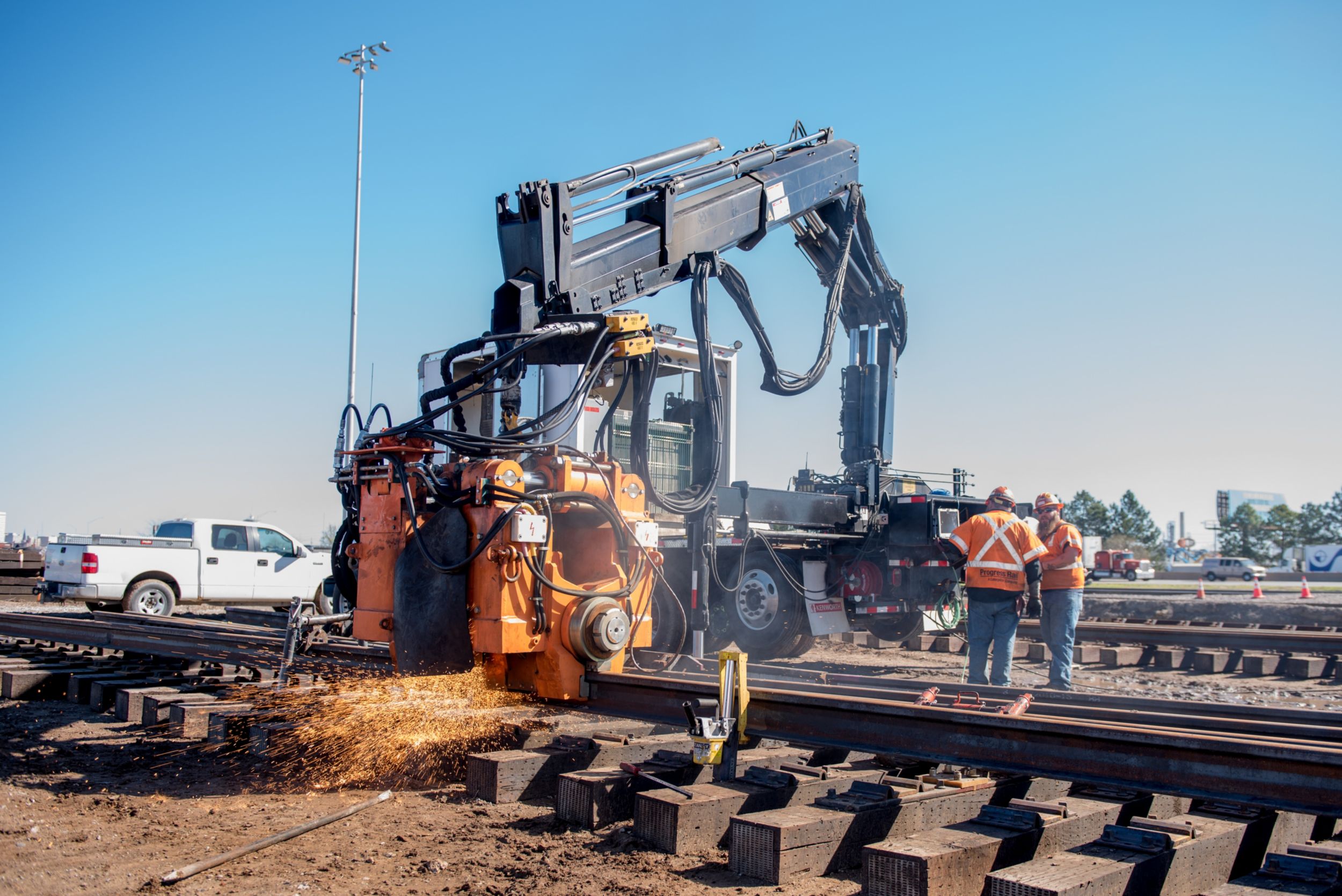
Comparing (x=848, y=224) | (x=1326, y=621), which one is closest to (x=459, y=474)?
(x=848, y=224)

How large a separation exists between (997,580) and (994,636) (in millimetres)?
518

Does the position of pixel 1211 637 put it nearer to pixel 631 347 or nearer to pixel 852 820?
pixel 631 347

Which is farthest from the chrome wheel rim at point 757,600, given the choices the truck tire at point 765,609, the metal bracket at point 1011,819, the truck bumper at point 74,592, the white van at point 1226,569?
the white van at point 1226,569

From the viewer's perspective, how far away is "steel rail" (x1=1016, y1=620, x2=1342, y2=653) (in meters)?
11.7

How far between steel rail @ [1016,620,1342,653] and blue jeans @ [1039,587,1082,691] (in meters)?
2.46

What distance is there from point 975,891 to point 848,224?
751cm

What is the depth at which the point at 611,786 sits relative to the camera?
4.32 metres

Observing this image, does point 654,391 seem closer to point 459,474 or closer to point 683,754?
point 459,474

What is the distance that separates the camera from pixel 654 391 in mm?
11242

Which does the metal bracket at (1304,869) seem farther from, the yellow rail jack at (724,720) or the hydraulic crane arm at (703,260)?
A: the hydraulic crane arm at (703,260)

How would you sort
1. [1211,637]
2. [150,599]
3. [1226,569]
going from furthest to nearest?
[1226,569] < [150,599] < [1211,637]

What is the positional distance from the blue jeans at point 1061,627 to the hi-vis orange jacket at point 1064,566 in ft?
0.19

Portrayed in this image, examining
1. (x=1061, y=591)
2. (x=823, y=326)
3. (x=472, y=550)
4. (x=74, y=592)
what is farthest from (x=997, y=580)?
(x=74, y=592)

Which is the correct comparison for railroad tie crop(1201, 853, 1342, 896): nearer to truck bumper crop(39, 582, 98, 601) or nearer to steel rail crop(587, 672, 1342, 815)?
steel rail crop(587, 672, 1342, 815)
